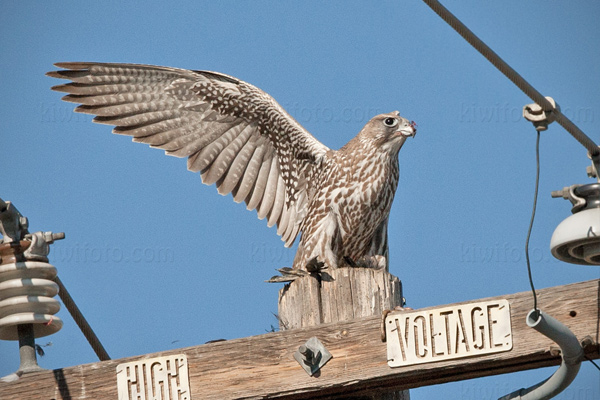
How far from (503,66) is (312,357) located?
4.84ft

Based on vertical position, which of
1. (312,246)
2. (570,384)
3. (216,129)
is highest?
(216,129)

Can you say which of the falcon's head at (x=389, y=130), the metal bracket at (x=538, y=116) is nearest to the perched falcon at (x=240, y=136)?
the falcon's head at (x=389, y=130)

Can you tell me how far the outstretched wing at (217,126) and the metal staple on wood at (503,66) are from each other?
142 inches

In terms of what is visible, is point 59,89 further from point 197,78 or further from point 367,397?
point 367,397

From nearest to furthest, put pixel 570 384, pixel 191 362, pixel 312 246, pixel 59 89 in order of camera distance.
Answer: pixel 570 384, pixel 191 362, pixel 312 246, pixel 59 89

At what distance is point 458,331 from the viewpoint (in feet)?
14.8

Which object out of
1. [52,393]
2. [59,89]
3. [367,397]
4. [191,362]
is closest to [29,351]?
[52,393]

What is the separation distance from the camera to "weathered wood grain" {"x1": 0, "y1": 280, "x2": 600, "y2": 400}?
442 centimetres

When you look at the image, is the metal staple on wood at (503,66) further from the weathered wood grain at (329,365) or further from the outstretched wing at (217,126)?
the outstretched wing at (217,126)

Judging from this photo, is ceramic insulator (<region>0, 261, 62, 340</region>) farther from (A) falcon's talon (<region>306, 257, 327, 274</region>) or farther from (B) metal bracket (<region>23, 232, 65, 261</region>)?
(A) falcon's talon (<region>306, 257, 327, 274</region>)

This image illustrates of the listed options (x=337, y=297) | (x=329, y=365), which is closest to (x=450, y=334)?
(x=329, y=365)

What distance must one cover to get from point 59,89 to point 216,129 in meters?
1.07

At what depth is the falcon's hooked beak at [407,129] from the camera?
742 cm

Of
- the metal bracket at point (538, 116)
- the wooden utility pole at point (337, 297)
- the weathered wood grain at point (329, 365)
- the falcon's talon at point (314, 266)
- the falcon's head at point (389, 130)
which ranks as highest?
the falcon's head at point (389, 130)
